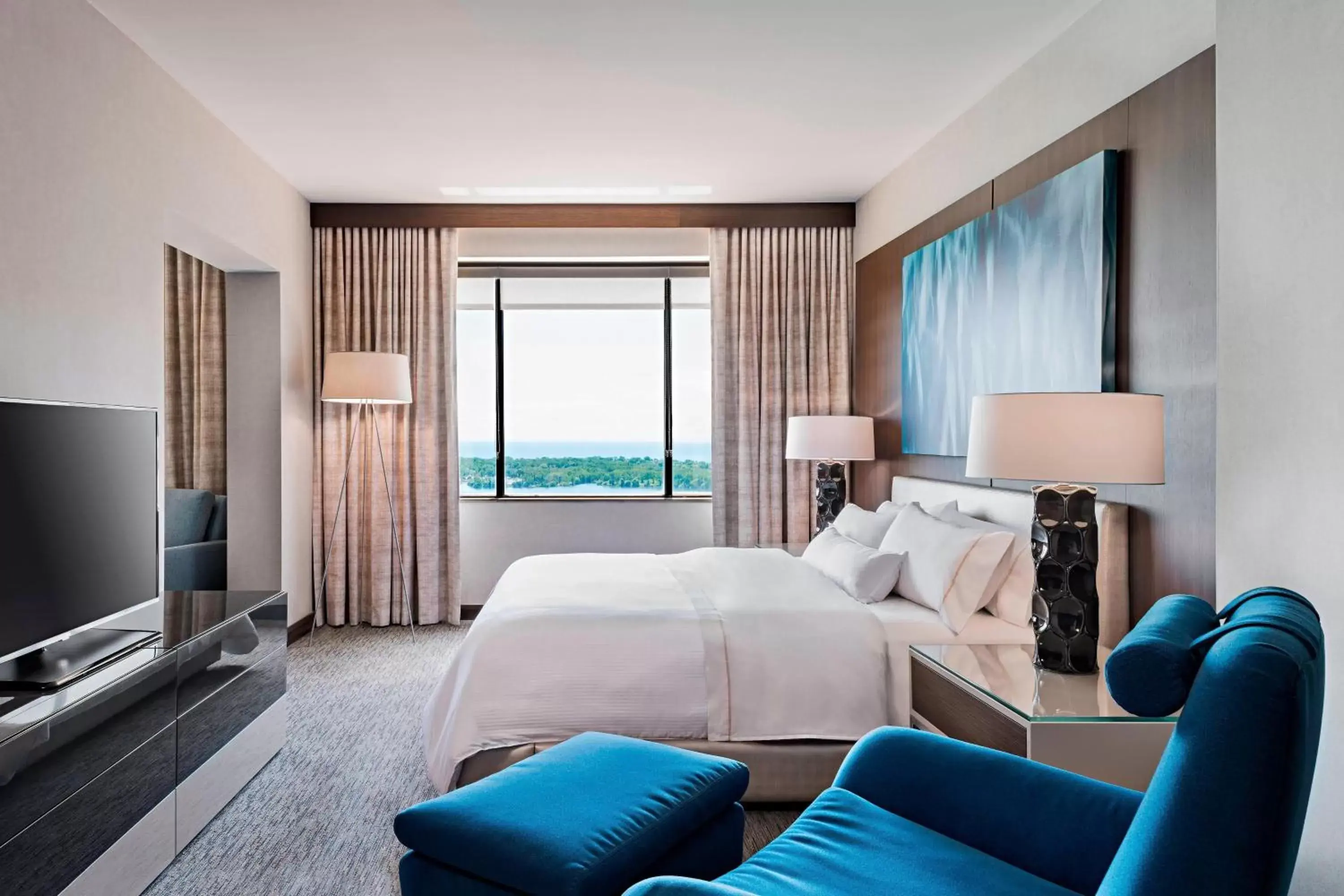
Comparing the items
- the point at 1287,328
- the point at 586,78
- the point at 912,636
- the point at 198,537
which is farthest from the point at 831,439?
the point at 198,537

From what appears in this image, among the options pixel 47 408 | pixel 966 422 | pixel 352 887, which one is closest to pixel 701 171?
pixel 966 422

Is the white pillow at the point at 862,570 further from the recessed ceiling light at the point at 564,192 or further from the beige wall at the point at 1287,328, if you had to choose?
the recessed ceiling light at the point at 564,192

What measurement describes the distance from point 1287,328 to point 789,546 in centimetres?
349

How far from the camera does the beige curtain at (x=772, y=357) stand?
17.7 feet

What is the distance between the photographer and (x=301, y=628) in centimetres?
501

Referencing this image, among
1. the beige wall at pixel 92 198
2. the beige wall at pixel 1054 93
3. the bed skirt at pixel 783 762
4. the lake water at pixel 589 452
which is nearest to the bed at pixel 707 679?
the bed skirt at pixel 783 762

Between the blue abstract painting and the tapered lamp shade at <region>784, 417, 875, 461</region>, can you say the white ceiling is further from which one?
the tapered lamp shade at <region>784, 417, 875, 461</region>

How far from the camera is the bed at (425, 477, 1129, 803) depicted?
2.61 m

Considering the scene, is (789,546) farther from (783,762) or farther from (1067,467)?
(1067,467)

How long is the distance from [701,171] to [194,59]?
2.50m

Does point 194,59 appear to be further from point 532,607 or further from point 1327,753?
point 1327,753

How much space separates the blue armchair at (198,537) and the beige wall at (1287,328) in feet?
15.8

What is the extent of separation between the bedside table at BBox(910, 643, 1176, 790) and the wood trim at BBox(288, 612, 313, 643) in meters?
3.95

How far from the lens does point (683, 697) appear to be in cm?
263
